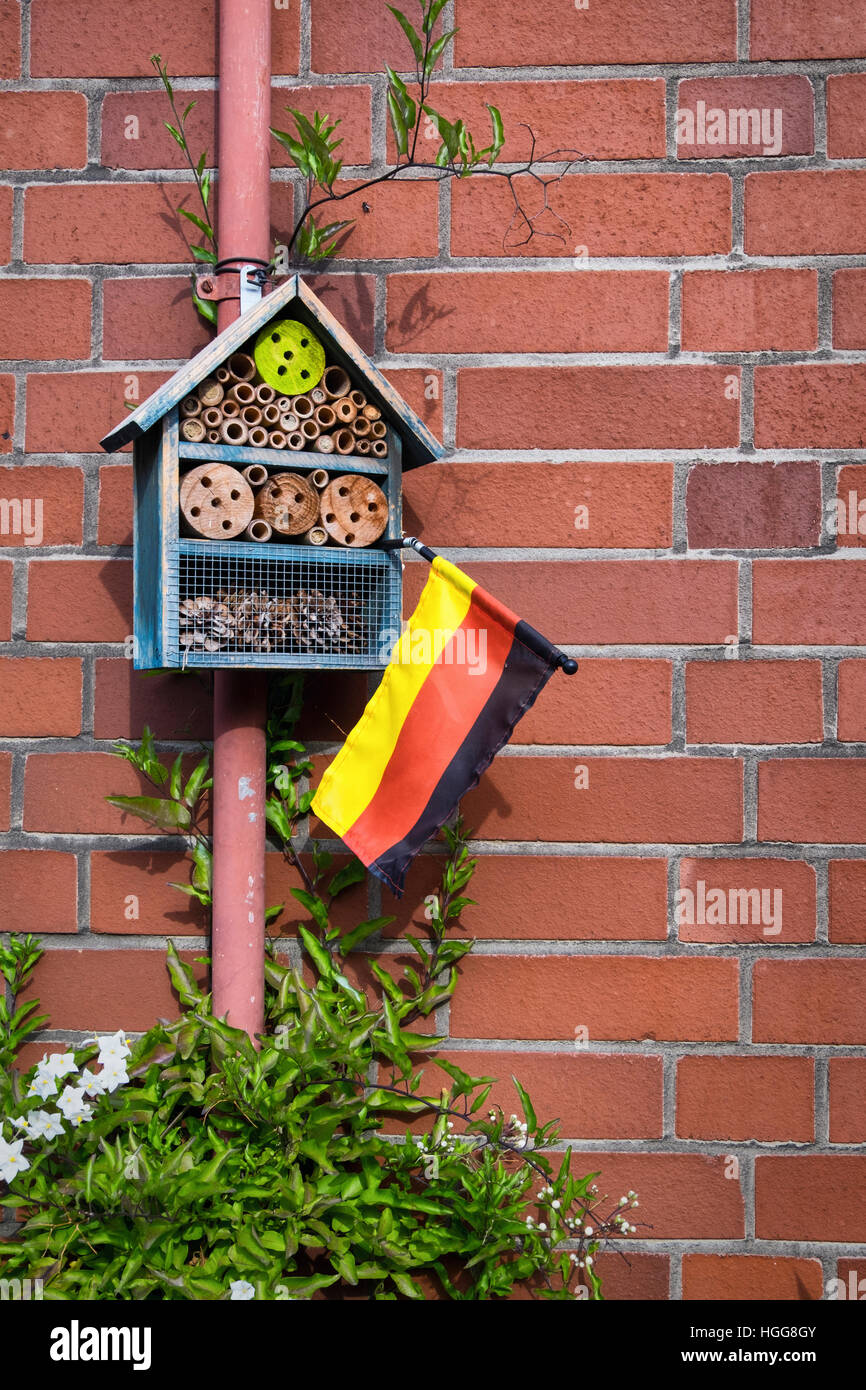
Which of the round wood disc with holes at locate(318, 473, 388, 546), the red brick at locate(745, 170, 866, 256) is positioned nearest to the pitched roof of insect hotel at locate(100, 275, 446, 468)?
the round wood disc with holes at locate(318, 473, 388, 546)

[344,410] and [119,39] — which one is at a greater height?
[119,39]

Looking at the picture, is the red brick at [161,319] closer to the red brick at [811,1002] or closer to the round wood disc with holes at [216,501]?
the round wood disc with holes at [216,501]

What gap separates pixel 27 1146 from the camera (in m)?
1.46

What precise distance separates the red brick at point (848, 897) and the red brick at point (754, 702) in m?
0.21

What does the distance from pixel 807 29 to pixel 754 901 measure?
1.44m

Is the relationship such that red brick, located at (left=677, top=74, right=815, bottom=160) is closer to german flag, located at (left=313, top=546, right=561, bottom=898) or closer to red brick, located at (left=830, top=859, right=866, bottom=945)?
german flag, located at (left=313, top=546, right=561, bottom=898)

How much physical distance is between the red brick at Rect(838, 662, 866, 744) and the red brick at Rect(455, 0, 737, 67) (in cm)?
103

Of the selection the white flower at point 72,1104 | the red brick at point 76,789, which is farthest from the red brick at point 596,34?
the white flower at point 72,1104

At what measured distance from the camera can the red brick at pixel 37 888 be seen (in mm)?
1600

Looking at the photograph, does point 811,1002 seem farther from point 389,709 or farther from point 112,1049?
point 112,1049

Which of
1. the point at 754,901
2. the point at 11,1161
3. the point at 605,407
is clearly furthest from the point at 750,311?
the point at 11,1161

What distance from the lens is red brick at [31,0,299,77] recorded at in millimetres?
1587

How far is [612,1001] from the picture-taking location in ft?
5.13

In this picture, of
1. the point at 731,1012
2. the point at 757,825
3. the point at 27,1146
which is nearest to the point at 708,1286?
the point at 731,1012
